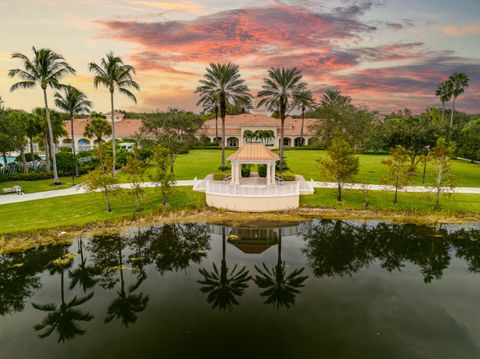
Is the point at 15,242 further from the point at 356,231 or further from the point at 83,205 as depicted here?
the point at 356,231

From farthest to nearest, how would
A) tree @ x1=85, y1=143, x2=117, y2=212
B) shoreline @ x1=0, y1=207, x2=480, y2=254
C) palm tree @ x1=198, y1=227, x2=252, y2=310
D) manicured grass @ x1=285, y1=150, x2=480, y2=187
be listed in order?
manicured grass @ x1=285, y1=150, x2=480, y2=187, tree @ x1=85, y1=143, x2=117, y2=212, shoreline @ x1=0, y1=207, x2=480, y2=254, palm tree @ x1=198, y1=227, x2=252, y2=310

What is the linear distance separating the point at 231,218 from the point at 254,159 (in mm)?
7512

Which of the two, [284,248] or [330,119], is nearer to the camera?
[284,248]

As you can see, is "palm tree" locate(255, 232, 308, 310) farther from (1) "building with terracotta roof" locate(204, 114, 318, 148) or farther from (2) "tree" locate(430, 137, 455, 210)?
(1) "building with terracotta roof" locate(204, 114, 318, 148)

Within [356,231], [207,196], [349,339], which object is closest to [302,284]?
[349,339]

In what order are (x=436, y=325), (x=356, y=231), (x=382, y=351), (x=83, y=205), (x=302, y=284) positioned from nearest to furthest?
(x=382, y=351)
(x=436, y=325)
(x=302, y=284)
(x=356, y=231)
(x=83, y=205)

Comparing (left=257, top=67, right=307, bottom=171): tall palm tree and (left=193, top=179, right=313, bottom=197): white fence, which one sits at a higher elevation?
(left=257, top=67, right=307, bottom=171): tall palm tree

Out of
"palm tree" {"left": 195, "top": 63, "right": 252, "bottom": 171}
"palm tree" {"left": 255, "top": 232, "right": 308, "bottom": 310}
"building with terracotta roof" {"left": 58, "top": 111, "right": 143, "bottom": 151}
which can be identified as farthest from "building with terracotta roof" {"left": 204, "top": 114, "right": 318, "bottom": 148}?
"palm tree" {"left": 255, "top": 232, "right": 308, "bottom": 310}

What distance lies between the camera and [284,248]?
1923 centimetres

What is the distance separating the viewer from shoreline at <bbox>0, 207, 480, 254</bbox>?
68.7ft

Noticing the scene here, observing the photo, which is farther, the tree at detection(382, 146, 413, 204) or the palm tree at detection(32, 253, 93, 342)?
the tree at detection(382, 146, 413, 204)

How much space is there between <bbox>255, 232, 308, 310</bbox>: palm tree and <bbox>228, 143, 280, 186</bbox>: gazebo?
1377 cm

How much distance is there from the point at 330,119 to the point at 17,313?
52.8 m

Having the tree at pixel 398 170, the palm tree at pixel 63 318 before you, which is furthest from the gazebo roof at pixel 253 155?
the palm tree at pixel 63 318
